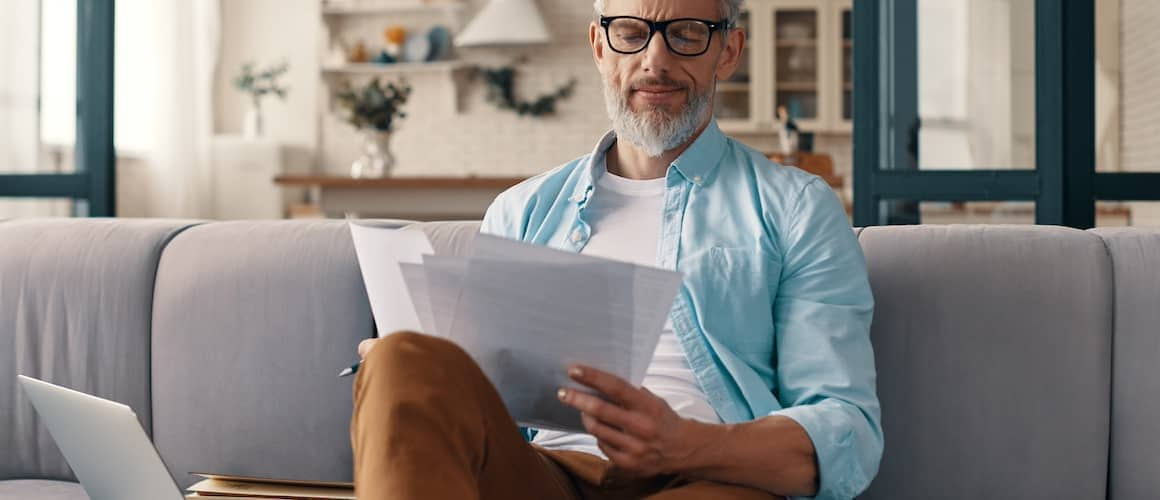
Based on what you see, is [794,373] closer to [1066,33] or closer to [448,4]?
[1066,33]

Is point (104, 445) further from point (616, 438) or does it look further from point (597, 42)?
point (597, 42)

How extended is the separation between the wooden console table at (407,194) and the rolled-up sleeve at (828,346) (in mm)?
4083

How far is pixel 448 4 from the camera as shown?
707 cm

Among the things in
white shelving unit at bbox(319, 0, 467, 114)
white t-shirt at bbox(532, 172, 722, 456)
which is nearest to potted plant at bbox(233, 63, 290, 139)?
white shelving unit at bbox(319, 0, 467, 114)

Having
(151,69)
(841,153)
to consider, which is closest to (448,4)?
(151,69)

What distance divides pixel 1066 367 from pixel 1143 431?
135mm

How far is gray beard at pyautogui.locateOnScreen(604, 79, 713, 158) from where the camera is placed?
1615 mm

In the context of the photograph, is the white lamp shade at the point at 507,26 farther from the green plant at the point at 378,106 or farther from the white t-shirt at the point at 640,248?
the white t-shirt at the point at 640,248

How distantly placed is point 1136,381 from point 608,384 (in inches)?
35.6

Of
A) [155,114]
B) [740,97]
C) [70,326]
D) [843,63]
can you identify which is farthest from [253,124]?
[70,326]

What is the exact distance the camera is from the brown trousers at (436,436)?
3.51ft

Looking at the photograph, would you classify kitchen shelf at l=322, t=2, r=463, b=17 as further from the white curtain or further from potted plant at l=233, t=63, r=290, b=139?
the white curtain

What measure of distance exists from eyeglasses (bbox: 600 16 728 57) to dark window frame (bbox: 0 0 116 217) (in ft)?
6.15

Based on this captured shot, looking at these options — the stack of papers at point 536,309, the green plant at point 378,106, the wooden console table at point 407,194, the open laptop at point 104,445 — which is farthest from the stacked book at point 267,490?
the green plant at point 378,106
